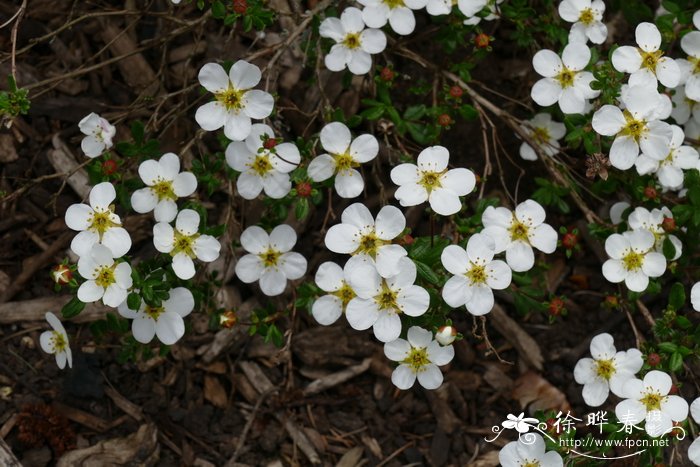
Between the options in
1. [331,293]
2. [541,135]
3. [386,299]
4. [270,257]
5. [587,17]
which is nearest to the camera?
[386,299]

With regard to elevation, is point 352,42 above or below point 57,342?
above

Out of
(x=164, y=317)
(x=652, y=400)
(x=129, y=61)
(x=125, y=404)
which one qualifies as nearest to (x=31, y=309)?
(x=125, y=404)

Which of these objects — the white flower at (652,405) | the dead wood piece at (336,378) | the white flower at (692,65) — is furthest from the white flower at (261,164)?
the white flower at (692,65)

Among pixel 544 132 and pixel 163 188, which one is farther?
pixel 544 132

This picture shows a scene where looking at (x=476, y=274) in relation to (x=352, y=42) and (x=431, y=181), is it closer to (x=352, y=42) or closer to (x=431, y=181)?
(x=431, y=181)

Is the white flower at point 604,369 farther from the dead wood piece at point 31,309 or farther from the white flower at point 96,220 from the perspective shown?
the dead wood piece at point 31,309

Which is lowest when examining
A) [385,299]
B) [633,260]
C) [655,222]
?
[633,260]

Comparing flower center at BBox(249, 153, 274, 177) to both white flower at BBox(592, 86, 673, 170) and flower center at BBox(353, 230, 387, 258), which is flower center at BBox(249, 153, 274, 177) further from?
white flower at BBox(592, 86, 673, 170)

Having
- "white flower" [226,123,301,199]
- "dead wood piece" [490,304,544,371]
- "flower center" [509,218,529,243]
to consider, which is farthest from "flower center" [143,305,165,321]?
"dead wood piece" [490,304,544,371]
